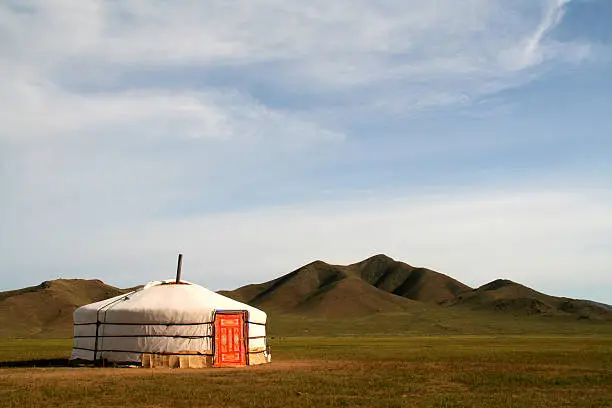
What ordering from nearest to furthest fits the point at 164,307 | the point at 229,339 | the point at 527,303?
the point at 164,307
the point at 229,339
the point at 527,303

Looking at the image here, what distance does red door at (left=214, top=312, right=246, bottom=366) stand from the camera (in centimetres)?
2345

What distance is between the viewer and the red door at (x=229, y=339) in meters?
23.5

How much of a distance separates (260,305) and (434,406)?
148 meters

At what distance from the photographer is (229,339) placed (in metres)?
23.7

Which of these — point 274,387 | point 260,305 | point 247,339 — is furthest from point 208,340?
point 260,305

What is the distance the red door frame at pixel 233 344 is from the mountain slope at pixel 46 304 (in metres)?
75.6

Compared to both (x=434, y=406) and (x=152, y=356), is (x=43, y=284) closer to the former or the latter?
(x=152, y=356)

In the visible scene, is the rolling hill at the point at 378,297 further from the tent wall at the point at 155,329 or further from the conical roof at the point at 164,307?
the tent wall at the point at 155,329

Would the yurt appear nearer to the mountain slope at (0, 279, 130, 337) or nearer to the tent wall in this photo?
the tent wall

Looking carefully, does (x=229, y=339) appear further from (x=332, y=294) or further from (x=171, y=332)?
(x=332, y=294)

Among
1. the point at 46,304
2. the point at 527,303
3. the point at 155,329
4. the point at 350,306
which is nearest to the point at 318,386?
the point at 155,329

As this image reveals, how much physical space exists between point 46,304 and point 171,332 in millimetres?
102800

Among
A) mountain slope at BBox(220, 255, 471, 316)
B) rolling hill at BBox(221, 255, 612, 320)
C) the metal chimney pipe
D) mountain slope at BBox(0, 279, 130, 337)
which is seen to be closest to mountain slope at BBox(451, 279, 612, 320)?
rolling hill at BBox(221, 255, 612, 320)

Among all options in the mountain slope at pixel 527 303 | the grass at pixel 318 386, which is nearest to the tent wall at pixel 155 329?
the grass at pixel 318 386
